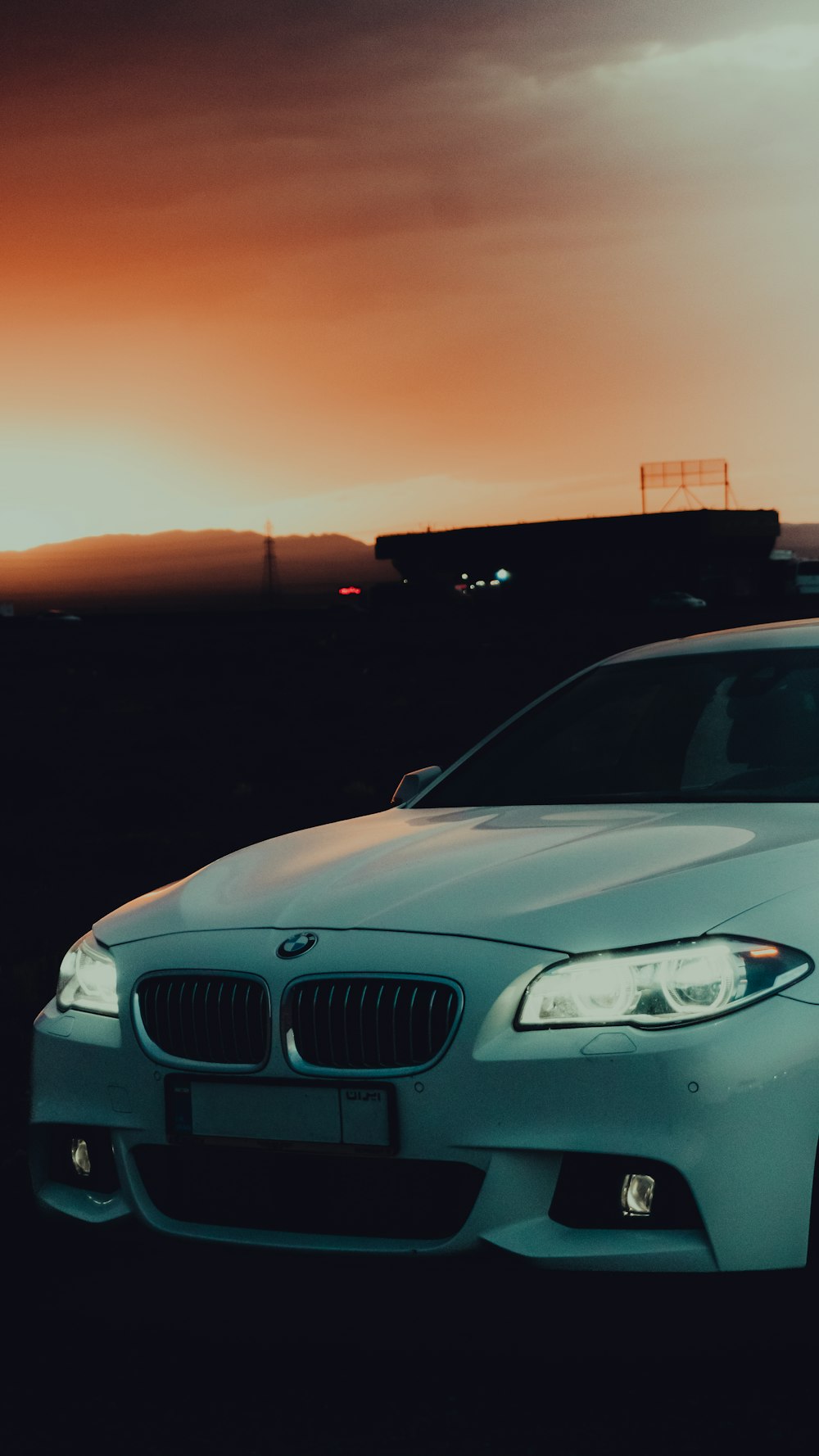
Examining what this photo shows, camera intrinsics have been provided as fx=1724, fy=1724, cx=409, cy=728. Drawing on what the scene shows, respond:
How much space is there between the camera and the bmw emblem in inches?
140

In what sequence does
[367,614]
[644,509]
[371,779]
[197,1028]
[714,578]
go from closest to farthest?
[197,1028] → [371,779] → [367,614] → [714,578] → [644,509]

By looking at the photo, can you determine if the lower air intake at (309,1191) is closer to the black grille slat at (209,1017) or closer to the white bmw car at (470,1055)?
the white bmw car at (470,1055)

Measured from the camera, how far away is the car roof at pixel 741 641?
201 inches

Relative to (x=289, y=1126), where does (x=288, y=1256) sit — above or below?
below

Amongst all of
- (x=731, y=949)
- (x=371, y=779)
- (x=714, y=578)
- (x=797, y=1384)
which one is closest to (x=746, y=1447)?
(x=797, y=1384)

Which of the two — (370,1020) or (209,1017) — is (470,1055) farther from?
(209,1017)

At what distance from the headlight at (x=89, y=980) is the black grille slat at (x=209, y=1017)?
0.14 meters

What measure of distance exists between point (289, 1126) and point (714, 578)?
111709 mm

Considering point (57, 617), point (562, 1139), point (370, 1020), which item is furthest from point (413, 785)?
point (57, 617)

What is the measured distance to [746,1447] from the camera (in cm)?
305

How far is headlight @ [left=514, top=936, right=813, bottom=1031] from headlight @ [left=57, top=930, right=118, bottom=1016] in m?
1.04

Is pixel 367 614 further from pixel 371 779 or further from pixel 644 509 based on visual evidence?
pixel 371 779

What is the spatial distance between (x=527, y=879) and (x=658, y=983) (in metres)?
0.51

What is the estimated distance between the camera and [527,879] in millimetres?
3697
